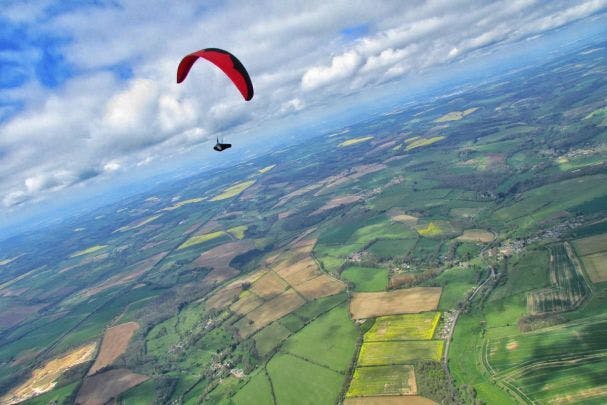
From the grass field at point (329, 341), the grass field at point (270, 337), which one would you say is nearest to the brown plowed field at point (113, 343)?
the grass field at point (270, 337)

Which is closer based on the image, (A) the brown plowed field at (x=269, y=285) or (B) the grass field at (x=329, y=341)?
(B) the grass field at (x=329, y=341)

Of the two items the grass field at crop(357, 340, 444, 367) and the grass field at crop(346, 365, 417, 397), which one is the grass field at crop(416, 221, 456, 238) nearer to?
the grass field at crop(357, 340, 444, 367)

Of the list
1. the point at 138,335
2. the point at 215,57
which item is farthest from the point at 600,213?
the point at 138,335

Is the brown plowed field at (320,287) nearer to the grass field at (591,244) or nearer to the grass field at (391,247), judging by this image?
the grass field at (391,247)

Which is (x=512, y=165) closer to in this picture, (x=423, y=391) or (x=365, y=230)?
(x=365, y=230)

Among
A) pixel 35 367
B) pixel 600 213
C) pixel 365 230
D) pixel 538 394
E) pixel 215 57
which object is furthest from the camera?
pixel 365 230

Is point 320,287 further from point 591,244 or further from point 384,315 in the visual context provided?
point 591,244
